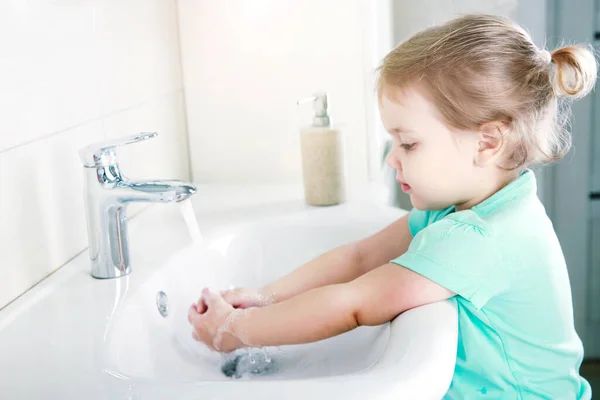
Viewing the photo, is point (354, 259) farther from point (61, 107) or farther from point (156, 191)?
point (61, 107)

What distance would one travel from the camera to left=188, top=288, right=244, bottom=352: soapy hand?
0.85m

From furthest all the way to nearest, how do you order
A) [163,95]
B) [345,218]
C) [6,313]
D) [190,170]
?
1. [190,170]
2. [163,95]
3. [345,218]
4. [6,313]

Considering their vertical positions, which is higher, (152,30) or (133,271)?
(152,30)

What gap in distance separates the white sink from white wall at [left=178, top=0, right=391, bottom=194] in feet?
0.67

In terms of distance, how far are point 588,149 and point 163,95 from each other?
1.25 meters

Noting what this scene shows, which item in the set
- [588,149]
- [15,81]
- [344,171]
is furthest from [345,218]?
[588,149]

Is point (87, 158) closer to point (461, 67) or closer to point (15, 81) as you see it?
point (15, 81)

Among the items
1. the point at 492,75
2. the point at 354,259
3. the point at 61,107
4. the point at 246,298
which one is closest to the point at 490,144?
the point at 492,75

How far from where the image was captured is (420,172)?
0.87 meters

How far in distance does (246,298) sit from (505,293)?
0.32 m

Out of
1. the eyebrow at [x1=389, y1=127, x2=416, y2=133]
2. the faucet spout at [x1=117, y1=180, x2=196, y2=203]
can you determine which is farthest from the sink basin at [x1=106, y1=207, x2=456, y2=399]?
the eyebrow at [x1=389, y1=127, x2=416, y2=133]

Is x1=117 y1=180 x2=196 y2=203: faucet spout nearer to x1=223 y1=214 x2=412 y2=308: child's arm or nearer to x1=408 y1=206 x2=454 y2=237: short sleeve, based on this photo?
x1=223 y1=214 x2=412 y2=308: child's arm

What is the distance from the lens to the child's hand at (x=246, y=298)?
3.08 feet

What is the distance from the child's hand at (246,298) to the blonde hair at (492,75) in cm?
31
